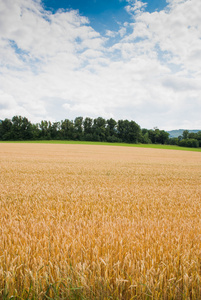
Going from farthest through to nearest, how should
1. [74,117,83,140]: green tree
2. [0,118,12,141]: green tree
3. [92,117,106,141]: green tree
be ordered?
[74,117,83,140]: green tree < [92,117,106,141]: green tree < [0,118,12,141]: green tree

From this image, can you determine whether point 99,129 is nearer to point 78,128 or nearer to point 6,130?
point 78,128

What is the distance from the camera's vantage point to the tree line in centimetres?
9656

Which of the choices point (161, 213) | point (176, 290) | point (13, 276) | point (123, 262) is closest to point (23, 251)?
point (13, 276)

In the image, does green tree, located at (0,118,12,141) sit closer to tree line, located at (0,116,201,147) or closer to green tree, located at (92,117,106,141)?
tree line, located at (0,116,201,147)

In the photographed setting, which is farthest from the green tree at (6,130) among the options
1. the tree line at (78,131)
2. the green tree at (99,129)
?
the green tree at (99,129)

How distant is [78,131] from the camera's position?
348 ft

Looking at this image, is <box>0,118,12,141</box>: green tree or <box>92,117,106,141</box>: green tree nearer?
<box>0,118,12,141</box>: green tree

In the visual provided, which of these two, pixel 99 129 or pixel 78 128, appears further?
pixel 78 128

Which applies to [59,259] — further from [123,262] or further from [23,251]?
[123,262]

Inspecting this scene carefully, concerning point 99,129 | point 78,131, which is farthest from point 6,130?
point 99,129

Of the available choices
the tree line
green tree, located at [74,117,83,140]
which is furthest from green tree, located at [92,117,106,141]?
green tree, located at [74,117,83,140]

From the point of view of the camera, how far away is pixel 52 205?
11.3ft

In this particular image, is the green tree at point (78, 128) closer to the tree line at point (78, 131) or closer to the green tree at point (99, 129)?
the tree line at point (78, 131)

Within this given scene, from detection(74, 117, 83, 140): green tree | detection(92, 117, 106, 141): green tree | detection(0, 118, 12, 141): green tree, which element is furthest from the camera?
detection(74, 117, 83, 140): green tree
